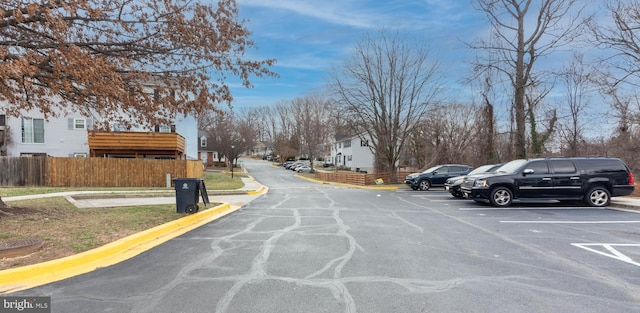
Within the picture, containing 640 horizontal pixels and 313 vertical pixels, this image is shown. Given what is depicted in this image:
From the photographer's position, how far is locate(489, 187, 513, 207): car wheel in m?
13.2

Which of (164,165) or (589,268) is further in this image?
(164,165)

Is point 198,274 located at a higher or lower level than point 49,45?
lower

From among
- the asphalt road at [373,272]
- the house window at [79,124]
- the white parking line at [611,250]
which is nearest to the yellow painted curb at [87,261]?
the asphalt road at [373,272]

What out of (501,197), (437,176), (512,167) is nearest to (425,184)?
(437,176)

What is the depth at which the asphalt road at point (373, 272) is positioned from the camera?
13.2 feet

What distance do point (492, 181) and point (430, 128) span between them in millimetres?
27327

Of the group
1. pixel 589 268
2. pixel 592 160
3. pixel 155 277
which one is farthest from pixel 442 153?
pixel 155 277

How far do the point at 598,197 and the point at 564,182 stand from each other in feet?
4.27

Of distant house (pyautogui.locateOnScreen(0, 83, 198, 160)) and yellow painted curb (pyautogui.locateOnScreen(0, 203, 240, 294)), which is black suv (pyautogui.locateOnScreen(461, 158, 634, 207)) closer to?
yellow painted curb (pyautogui.locateOnScreen(0, 203, 240, 294))

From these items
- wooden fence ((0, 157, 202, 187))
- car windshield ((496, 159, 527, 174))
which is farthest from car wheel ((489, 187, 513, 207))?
wooden fence ((0, 157, 202, 187))

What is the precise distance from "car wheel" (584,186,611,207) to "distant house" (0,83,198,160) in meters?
24.5

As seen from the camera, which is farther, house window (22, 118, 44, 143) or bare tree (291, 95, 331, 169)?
bare tree (291, 95, 331, 169)

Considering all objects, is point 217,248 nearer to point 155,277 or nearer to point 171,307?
point 155,277

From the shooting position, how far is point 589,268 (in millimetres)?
5367
